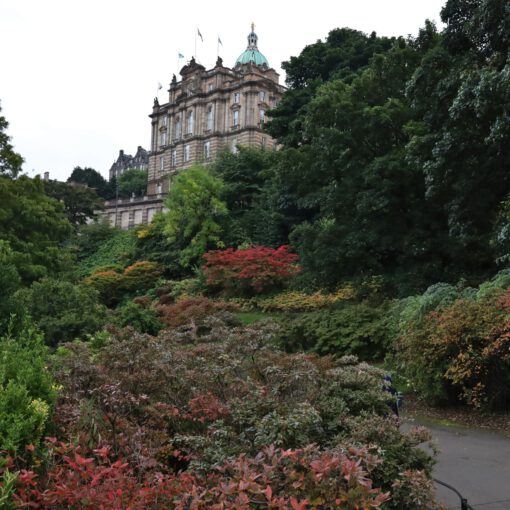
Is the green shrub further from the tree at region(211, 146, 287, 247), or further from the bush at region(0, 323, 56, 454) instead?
the bush at region(0, 323, 56, 454)

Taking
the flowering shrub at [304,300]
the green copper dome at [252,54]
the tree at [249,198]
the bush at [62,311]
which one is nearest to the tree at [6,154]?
the bush at [62,311]

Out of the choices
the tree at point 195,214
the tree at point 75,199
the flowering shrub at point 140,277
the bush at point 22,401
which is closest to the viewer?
the bush at point 22,401

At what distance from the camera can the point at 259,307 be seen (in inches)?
941

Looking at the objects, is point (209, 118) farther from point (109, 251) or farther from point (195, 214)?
point (195, 214)

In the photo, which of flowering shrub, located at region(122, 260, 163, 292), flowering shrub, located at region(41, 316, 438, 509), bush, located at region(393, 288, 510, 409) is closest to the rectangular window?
flowering shrub, located at region(122, 260, 163, 292)

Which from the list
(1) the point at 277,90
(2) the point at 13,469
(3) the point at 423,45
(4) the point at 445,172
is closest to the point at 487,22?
(4) the point at 445,172

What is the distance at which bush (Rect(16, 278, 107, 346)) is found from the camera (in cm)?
1439

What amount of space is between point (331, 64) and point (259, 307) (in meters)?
17.5

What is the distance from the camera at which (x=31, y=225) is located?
20984mm

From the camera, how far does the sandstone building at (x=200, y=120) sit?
6179cm

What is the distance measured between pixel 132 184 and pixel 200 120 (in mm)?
25787

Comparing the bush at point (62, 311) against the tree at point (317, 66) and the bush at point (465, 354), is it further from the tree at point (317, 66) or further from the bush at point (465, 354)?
the tree at point (317, 66)

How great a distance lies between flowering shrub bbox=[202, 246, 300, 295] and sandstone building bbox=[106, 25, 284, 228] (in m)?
33.0

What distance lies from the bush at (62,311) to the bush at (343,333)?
17.4 feet
